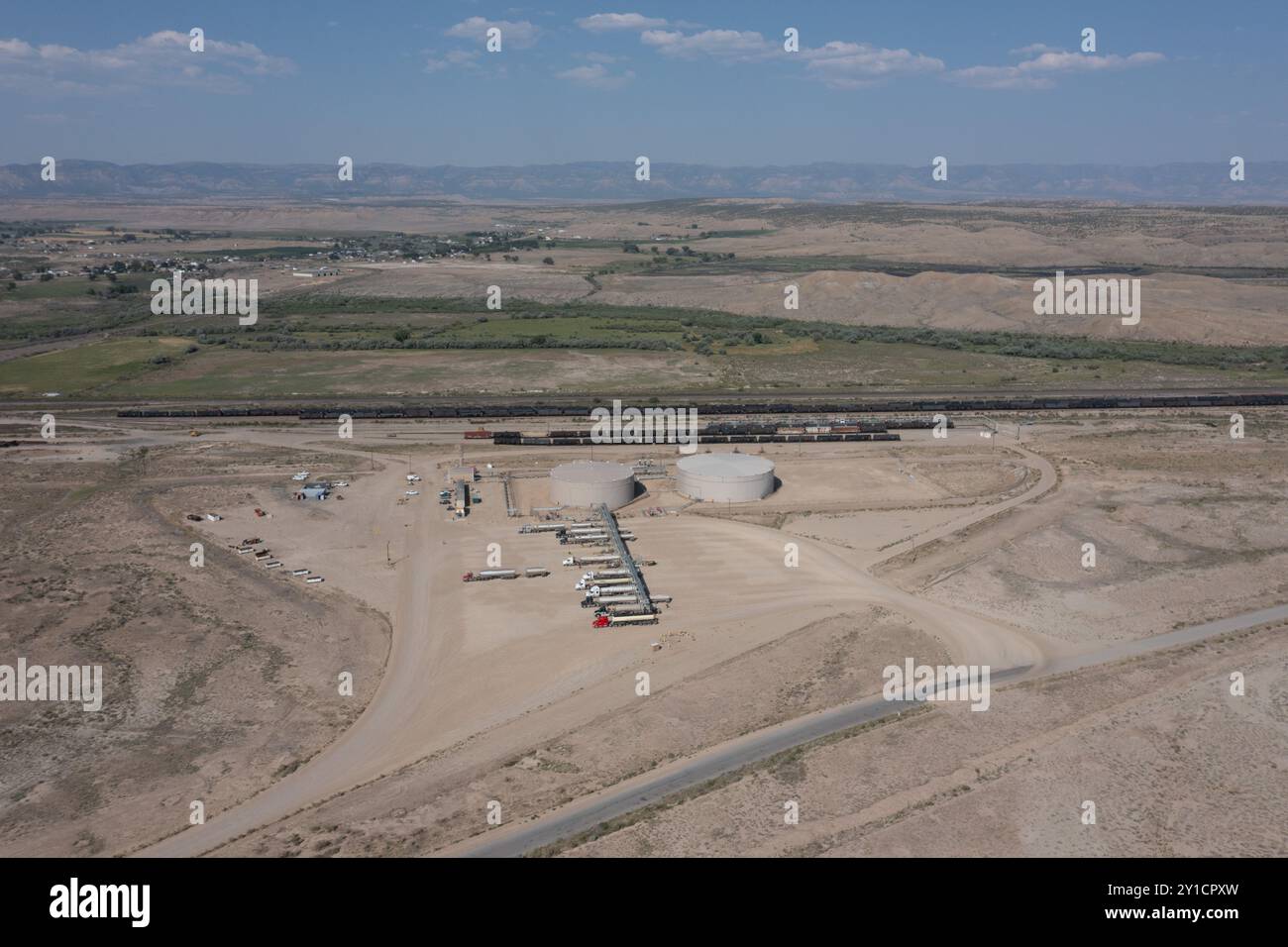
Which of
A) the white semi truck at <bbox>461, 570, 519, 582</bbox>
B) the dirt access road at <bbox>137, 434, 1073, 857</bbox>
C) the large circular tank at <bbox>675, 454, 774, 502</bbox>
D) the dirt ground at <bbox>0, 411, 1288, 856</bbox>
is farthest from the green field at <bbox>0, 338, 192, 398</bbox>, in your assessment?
the large circular tank at <bbox>675, 454, 774, 502</bbox>

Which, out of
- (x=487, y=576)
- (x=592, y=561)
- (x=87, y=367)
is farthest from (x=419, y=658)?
(x=87, y=367)

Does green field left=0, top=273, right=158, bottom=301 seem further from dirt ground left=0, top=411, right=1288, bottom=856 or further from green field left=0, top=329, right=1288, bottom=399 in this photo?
dirt ground left=0, top=411, right=1288, bottom=856

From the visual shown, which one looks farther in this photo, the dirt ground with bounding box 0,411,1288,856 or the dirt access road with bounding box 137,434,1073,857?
the dirt access road with bounding box 137,434,1073,857

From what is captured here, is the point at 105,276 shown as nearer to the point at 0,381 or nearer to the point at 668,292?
the point at 0,381

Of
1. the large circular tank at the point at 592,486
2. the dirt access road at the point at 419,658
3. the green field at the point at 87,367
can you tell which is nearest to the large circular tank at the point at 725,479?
the large circular tank at the point at 592,486

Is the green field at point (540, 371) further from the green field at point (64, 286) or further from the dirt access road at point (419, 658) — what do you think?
the green field at point (64, 286)

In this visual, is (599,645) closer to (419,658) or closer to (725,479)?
(419,658)
